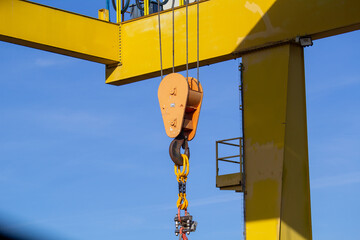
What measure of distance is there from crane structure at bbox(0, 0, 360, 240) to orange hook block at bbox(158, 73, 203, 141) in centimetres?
344

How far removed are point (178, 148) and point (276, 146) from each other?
4.03 meters

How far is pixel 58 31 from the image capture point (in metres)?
12.4

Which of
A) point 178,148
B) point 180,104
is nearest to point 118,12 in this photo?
point 180,104

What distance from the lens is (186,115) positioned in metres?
7.22

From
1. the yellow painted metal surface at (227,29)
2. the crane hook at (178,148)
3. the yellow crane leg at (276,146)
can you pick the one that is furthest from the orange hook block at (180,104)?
the yellow painted metal surface at (227,29)

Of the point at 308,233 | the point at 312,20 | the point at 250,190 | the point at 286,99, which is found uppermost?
the point at 312,20

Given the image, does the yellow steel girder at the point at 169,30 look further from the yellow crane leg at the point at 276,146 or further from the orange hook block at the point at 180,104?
the orange hook block at the point at 180,104

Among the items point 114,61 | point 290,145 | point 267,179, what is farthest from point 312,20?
point 114,61

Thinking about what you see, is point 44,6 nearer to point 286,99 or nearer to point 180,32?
point 180,32

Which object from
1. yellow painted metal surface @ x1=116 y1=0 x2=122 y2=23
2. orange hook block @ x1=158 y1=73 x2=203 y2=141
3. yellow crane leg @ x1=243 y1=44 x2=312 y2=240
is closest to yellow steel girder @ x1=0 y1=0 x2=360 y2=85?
yellow painted metal surface @ x1=116 y1=0 x2=122 y2=23

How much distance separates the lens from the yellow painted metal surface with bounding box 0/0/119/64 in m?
11.7

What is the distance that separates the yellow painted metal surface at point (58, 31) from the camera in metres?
11.7

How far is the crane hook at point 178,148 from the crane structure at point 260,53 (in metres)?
3.68

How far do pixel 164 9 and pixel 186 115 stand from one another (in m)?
7.27
